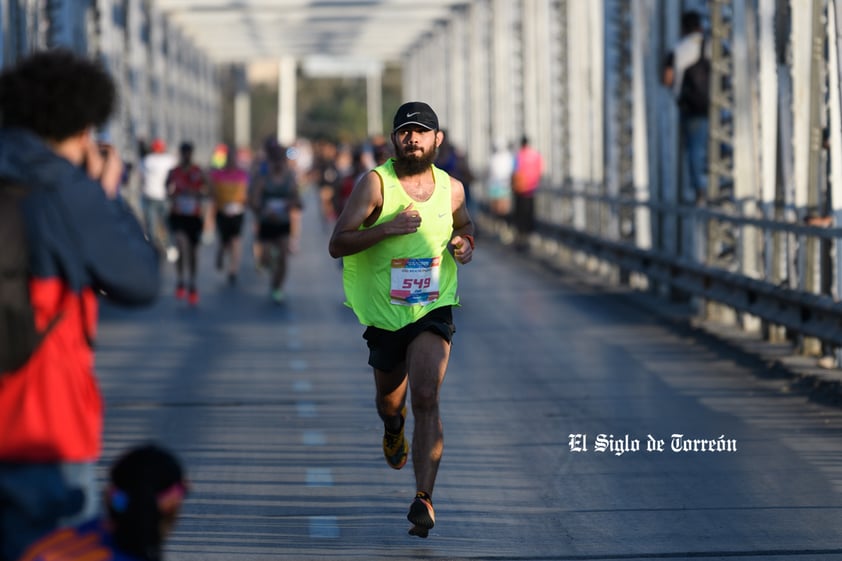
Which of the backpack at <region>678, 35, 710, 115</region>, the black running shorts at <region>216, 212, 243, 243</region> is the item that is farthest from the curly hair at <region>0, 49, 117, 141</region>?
the black running shorts at <region>216, 212, 243, 243</region>

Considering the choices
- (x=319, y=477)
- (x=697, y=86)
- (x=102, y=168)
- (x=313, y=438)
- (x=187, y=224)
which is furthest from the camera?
(x=187, y=224)

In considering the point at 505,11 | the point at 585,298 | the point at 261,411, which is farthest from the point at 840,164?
the point at 505,11

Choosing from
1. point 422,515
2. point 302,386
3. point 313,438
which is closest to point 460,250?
point 422,515

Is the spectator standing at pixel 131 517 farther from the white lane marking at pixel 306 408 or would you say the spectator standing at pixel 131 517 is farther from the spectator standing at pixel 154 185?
the spectator standing at pixel 154 185

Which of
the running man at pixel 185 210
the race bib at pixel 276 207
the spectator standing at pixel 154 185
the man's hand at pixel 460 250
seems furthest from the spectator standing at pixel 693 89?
the spectator standing at pixel 154 185

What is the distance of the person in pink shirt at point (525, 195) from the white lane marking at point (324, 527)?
21.1 meters

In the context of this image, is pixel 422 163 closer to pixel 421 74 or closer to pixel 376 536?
pixel 376 536

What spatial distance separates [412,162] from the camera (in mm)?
7770

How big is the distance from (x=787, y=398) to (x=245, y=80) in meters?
81.7

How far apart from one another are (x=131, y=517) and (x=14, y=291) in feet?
2.13

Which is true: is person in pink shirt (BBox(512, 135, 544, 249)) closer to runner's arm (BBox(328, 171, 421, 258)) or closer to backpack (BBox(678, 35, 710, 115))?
backpack (BBox(678, 35, 710, 115))

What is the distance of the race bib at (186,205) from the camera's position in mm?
21000

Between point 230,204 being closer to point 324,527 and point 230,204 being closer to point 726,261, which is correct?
point 726,261

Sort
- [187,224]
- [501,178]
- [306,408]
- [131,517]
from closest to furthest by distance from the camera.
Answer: [131,517]
[306,408]
[187,224]
[501,178]
